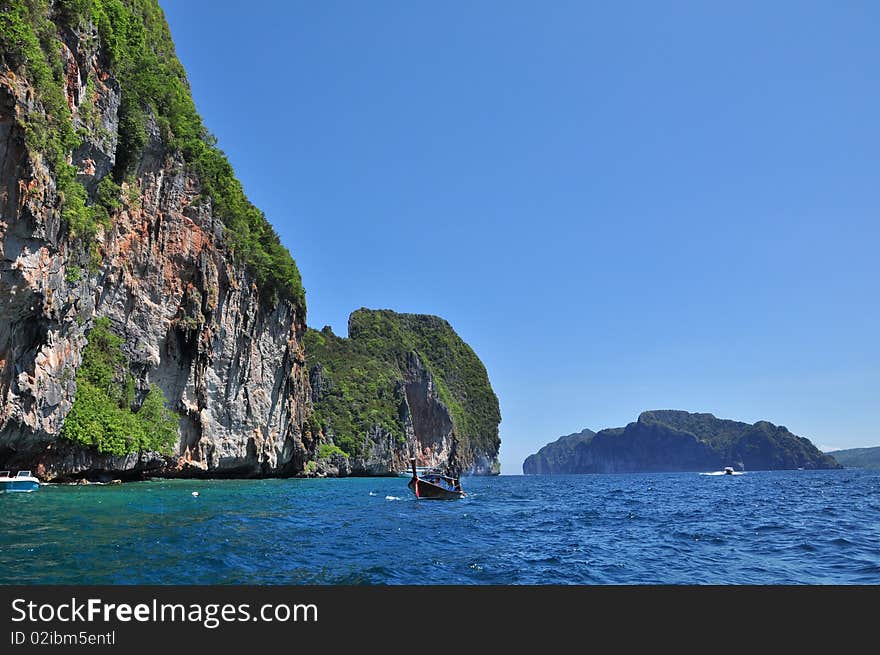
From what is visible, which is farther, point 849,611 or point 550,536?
point 550,536

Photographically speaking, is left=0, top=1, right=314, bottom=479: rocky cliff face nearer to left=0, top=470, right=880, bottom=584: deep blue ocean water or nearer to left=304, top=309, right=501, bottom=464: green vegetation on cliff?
left=0, top=470, right=880, bottom=584: deep blue ocean water

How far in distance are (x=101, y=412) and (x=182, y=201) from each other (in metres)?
18.9

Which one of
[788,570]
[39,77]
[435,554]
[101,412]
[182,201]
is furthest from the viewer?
[182,201]

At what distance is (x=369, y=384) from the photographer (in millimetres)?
118938

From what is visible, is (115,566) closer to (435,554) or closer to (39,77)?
(435,554)

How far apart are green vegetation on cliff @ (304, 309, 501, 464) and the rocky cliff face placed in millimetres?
23039

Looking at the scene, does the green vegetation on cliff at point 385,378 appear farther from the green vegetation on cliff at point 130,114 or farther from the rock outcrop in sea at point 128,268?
the green vegetation on cliff at point 130,114

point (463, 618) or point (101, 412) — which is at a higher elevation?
point (101, 412)

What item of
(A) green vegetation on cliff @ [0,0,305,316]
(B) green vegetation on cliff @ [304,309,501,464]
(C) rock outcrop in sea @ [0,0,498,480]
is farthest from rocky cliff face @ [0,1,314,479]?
(B) green vegetation on cliff @ [304,309,501,464]

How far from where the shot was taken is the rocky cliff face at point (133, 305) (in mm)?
25719

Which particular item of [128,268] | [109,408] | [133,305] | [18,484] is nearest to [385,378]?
[133,305]

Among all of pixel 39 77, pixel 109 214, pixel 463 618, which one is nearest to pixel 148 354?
pixel 109 214

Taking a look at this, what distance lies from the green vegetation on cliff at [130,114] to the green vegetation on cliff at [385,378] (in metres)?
30.4

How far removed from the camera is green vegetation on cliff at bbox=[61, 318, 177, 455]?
113 ft
